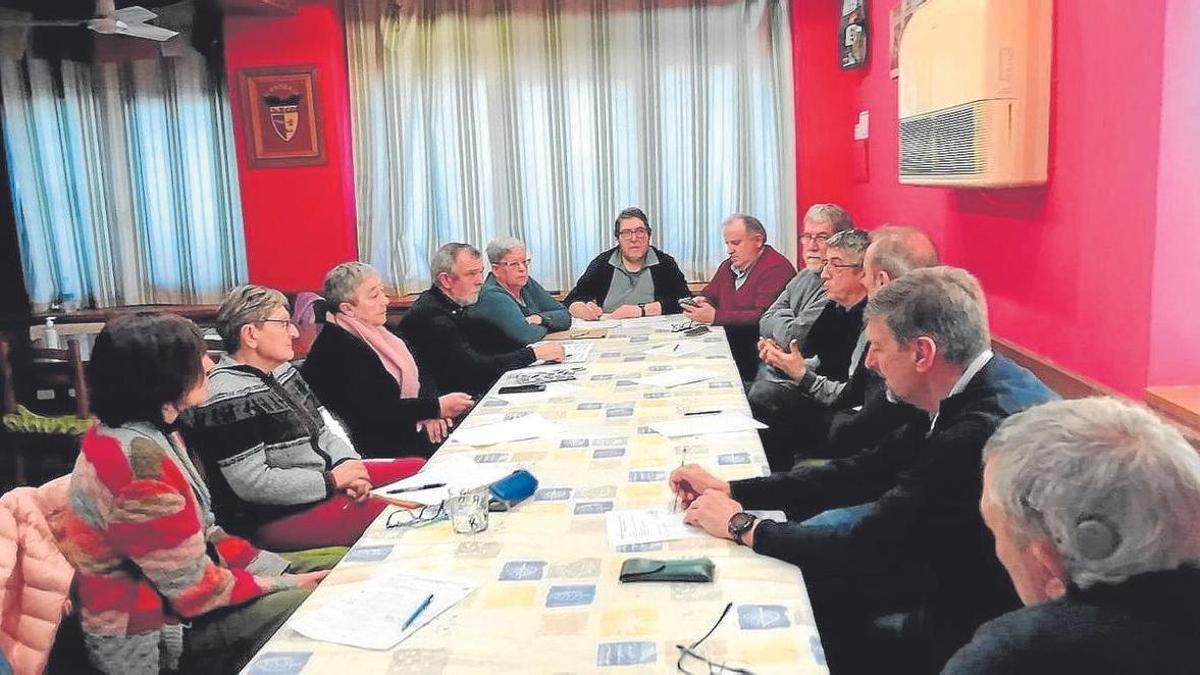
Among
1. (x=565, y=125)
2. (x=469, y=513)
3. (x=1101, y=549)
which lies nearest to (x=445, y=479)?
(x=469, y=513)

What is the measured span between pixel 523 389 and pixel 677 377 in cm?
53

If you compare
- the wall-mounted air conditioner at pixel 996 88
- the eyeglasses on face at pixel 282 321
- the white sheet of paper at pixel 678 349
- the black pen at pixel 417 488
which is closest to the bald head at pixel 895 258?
the wall-mounted air conditioner at pixel 996 88

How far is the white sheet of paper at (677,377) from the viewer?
3.25 meters

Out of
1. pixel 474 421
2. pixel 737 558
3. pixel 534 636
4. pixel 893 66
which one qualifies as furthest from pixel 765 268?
pixel 534 636

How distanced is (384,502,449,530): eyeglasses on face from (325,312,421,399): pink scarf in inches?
52.7

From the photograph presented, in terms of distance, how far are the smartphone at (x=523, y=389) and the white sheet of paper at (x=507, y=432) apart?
417 mm

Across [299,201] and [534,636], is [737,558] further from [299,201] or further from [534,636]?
[299,201]

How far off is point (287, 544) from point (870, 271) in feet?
6.04

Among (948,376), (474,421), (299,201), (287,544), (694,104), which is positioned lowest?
(287,544)

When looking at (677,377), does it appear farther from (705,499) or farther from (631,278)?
(631,278)

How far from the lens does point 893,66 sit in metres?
4.25

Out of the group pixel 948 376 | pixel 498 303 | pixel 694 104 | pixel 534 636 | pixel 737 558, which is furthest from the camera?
pixel 694 104

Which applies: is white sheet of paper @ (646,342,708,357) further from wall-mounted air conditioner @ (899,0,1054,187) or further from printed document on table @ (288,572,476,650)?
printed document on table @ (288,572,476,650)

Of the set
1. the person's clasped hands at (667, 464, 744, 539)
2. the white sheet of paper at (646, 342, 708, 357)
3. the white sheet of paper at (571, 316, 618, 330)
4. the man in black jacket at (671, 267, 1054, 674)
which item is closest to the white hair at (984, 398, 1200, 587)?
the man in black jacket at (671, 267, 1054, 674)
